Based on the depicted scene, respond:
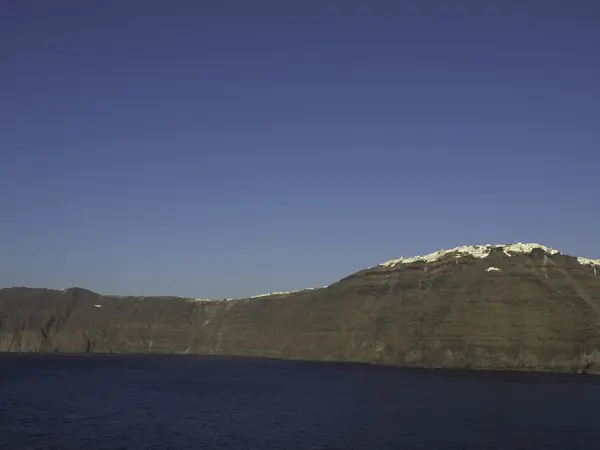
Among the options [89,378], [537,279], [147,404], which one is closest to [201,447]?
[147,404]

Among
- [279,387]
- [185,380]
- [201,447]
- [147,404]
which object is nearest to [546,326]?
[279,387]

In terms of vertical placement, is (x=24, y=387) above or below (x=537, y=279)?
below

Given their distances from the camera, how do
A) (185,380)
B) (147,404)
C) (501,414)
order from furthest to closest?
(185,380) → (147,404) → (501,414)

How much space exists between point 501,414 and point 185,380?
261 feet

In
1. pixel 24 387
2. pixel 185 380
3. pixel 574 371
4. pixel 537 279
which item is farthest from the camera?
pixel 537 279

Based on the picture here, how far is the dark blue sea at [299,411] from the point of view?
7800 cm

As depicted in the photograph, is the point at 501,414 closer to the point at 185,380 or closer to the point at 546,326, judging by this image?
the point at 185,380

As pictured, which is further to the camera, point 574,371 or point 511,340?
point 511,340

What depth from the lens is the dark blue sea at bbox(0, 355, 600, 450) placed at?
7800 cm

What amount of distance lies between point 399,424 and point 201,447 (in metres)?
30.5

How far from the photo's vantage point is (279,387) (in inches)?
5384

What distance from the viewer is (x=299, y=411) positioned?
4031 inches

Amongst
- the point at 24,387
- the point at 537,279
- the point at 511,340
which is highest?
the point at 537,279

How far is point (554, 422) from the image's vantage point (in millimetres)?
92312
